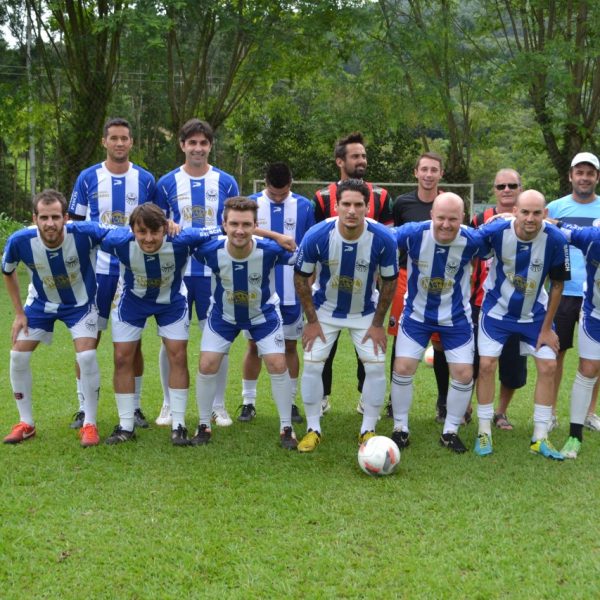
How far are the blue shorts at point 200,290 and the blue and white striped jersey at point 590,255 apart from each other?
2.62 meters

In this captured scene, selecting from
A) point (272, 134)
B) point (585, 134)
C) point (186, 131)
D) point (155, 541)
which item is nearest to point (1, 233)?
point (272, 134)

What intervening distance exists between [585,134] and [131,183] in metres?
11.2

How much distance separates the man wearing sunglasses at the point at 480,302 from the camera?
561 cm

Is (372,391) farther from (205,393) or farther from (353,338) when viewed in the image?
(205,393)

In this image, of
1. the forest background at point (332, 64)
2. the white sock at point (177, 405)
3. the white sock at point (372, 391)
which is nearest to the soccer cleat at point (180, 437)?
the white sock at point (177, 405)

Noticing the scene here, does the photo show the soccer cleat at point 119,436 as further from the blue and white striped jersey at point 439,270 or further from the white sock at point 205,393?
the blue and white striped jersey at point 439,270

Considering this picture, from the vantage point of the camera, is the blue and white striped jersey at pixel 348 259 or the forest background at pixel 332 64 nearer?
the blue and white striped jersey at pixel 348 259

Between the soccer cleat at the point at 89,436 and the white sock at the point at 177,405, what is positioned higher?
the white sock at the point at 177,405

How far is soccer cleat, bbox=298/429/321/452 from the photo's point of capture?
5.14m

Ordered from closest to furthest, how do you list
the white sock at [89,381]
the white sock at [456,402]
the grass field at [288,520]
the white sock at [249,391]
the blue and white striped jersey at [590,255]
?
1. the grass field at [288,520]
2. the blue and white striped jersey at [590,255]
3. the white sock at [456,402]
4. the white sock at [89,381]
5. the white sock at [249,391]

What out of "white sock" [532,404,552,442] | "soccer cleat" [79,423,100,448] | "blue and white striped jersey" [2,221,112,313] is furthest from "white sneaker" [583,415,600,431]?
"blue and white striped jersey" [2,221,112,313]

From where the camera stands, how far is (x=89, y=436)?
17.2 ft

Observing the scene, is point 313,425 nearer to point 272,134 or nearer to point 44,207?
point 44,207

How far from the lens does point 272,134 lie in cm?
2466
